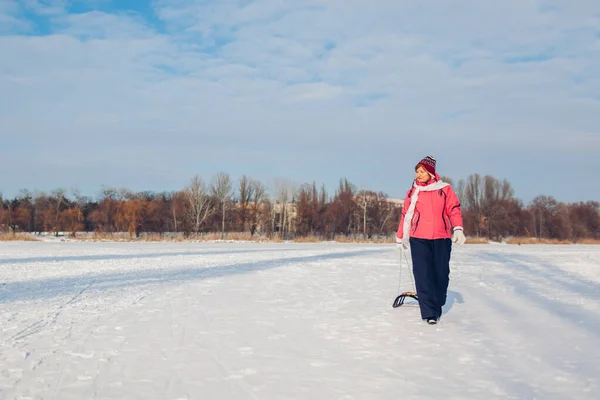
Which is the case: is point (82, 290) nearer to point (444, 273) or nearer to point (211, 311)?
point (211, 311)

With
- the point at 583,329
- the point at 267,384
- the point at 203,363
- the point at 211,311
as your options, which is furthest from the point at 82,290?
the point at 583,329

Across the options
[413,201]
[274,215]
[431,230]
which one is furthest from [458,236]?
[274,215]

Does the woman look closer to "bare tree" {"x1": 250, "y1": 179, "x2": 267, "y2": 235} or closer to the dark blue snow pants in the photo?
the dark blue snow pants

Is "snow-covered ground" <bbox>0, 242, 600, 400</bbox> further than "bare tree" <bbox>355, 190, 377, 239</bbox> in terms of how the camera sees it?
No

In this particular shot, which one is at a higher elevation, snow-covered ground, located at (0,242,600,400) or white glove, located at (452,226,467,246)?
white glove, located at (452,226,467,246)

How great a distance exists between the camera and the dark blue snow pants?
17.8 feet

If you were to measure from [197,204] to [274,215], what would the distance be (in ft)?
22.7

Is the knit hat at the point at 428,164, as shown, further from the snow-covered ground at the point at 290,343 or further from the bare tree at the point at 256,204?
the bare tree at the point at 256,204

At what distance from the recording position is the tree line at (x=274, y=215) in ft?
158

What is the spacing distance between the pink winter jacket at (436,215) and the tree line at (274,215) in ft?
133

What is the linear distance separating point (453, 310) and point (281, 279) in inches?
165

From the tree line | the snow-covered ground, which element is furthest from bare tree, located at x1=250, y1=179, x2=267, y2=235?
the snow-covered ground

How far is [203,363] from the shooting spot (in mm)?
3828

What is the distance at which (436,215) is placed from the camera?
5668 millimetres
